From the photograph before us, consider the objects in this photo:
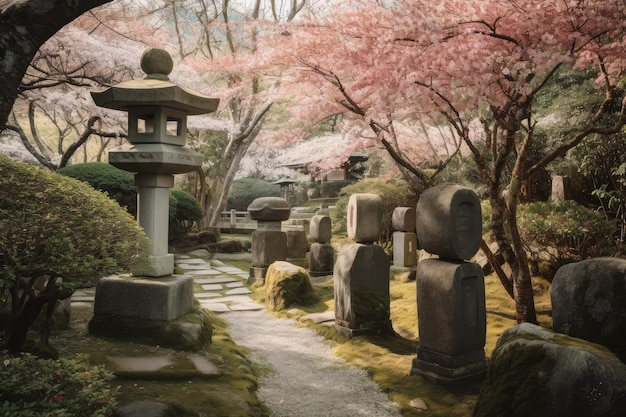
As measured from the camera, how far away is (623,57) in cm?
616

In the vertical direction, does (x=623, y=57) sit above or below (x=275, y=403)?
above

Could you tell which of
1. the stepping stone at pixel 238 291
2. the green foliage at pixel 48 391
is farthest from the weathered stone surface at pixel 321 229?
the green foliage at pixel 48 391

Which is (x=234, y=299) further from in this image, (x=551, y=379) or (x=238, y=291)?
(x=551, y=379)

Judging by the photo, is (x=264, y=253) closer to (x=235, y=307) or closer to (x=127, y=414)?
(x=235, y=307)

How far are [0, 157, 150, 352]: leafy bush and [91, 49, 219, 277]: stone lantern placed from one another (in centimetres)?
196

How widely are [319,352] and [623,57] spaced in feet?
18.3

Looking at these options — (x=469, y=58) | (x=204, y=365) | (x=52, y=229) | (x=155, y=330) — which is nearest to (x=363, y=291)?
(x=204, y=365)

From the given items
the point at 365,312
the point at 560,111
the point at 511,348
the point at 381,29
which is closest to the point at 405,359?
the point at 365,312

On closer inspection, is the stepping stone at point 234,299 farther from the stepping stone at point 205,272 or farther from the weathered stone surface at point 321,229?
the stepping stone at point 205,272

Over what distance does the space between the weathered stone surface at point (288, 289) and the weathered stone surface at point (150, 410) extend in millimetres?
5344

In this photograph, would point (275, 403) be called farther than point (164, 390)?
Yes

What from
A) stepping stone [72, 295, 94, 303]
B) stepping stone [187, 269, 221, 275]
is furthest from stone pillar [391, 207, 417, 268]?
stepping stone [72, 295, 94, 303]

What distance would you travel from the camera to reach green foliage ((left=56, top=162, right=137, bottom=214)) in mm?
12047

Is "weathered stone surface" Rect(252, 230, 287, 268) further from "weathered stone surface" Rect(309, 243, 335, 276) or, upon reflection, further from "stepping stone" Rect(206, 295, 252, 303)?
"stepping stone" Rect(206, 295, 252, 303)
